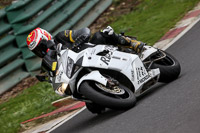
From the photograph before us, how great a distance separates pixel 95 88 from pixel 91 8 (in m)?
7.43

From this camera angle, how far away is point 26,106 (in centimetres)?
964

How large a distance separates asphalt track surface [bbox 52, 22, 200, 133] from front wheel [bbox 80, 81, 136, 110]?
14cm

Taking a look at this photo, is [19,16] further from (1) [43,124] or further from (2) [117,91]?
(2) [117,91]

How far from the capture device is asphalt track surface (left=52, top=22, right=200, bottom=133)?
5221 mm

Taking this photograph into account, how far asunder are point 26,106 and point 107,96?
3651mm

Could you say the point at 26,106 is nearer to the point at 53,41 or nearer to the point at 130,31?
the point at 53,41

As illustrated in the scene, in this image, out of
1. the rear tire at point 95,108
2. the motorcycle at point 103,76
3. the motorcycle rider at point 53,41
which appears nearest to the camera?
the motorcycle at point 103,76

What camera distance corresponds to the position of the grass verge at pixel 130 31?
30.3ft

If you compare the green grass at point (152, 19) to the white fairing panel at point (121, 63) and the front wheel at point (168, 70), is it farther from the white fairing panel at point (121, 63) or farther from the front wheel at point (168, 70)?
the white fairing panel at point (121, 63)

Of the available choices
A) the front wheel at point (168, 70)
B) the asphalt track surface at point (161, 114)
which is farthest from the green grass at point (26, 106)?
the front wheel at point (168, 70)

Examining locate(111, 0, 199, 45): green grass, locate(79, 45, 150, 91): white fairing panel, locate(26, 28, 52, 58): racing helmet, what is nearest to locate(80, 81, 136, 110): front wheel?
locate(79, 45, 150, 91): white fairing panel

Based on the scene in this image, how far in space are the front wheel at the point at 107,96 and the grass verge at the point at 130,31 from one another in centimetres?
252

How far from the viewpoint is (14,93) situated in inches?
431

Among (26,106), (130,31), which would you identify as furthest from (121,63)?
(130,31)
